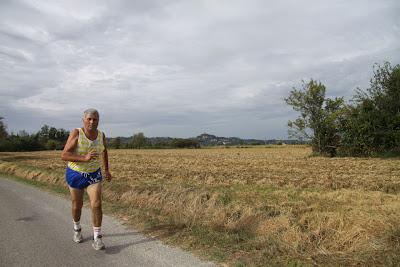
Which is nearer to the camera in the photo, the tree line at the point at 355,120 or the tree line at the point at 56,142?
the tree line at the point at 355,120

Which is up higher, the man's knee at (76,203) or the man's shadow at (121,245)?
the man's knee at (76,203)

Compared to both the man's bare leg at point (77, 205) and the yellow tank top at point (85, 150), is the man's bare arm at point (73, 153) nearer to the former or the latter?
the yellow tank top at point (85, 150)

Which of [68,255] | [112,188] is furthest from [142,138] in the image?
[68,255]

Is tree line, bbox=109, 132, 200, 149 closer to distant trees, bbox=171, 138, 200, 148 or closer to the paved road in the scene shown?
distant trees, bbox=171, 138, 200, 148

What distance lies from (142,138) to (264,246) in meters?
102

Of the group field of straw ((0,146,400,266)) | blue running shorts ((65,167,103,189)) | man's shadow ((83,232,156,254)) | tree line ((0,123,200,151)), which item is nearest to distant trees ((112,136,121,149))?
tree line ((0,123,200,151))

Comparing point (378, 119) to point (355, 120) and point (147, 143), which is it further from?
point (147, 143)

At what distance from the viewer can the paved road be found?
493 centimetres

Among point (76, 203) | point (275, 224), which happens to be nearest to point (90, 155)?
point (76, 203)

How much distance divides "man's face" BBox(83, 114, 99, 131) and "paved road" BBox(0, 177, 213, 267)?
1886mm

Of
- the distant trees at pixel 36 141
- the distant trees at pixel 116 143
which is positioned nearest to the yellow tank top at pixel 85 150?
the distant trees at pixel 36 141

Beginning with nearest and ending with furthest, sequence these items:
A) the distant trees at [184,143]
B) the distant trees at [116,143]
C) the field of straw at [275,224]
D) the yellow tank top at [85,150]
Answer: the field of straw at [275,224]
the yellow tank top at [85,150]
the distant trees at [184,143]
the distant trees at [116,143]

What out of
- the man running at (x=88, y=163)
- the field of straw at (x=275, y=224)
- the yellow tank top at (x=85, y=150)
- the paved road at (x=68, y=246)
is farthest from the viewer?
the yellow tank top at (x=85, y=150)

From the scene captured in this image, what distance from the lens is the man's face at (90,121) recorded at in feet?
18.4
